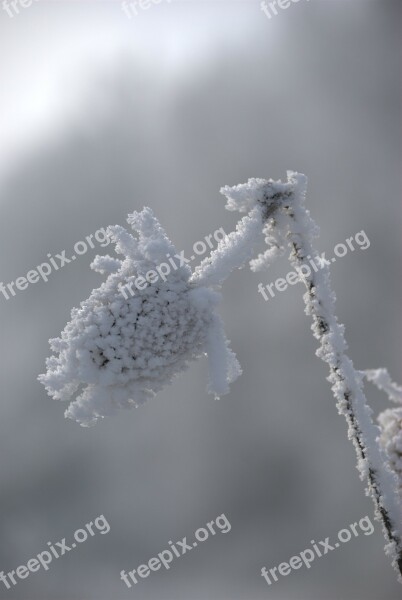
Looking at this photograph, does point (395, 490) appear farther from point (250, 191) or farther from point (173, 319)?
point (250, 191)

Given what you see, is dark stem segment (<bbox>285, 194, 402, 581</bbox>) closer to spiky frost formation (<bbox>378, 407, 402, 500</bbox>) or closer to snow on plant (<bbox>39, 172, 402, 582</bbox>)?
snow on plant (<bbox>39, 172, 402, 582</bbox>)

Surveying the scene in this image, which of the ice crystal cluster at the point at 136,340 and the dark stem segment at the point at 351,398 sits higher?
the ice crystal cluster at the point at 136,340

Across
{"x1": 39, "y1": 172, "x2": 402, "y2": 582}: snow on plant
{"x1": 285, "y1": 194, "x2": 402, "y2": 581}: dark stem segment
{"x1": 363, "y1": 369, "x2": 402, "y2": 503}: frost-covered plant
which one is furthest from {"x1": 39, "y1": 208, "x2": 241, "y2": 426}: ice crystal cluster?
{"x1": 363, "y1": 369, "x2": 402, "y2": 503}: frost-covered plant

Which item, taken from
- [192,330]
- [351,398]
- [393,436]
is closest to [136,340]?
[192,330]

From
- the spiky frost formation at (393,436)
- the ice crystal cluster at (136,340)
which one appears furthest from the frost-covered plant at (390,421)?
the ice crystal cluster at (136,340)

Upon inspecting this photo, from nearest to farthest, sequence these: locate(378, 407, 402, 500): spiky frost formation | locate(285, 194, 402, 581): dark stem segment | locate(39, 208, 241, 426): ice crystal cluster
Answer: locate(285, 194, 402, 581): dark stem segment < locate(39, 208, 241, 426): ice crystal cluster < locate(378, 407, 402, 500): spiky frost formation

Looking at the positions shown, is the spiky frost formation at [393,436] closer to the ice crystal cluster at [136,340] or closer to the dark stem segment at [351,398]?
the dark stem segment at [351,398]

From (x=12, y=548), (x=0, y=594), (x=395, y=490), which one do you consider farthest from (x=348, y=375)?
(x=0, y=594)

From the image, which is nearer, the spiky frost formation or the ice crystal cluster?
the ice crystal cluster
